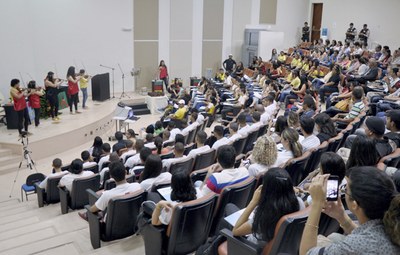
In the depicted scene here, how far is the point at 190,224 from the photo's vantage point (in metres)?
3.24

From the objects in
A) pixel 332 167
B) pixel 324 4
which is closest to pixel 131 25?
pixel 324 4

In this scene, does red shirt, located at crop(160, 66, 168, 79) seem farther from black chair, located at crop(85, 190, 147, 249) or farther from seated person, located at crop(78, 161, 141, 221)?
black chair, located at crop(85, 190, 147, 249)

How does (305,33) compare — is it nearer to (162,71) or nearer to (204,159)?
(162,71)

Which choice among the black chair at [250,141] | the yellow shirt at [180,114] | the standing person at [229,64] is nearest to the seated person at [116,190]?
the black chair at [250,141]

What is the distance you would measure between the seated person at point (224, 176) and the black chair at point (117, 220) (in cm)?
70

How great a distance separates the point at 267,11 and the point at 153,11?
6098mm

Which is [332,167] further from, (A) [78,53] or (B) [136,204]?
(A) [78,53]

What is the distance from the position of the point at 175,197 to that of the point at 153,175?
0.94m

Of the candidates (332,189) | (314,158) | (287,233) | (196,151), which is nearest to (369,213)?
(332,189)

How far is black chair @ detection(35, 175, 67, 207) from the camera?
19.1 feet

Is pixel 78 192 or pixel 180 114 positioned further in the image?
pixel 180 114

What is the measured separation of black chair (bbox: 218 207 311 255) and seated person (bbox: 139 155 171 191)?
1562 mm

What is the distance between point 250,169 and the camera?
3986mm

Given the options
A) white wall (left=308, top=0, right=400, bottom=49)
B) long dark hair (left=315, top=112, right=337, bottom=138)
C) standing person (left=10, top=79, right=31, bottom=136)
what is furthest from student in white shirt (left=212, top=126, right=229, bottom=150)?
white wall (left=308, top=0, right=400, bottom=49)
